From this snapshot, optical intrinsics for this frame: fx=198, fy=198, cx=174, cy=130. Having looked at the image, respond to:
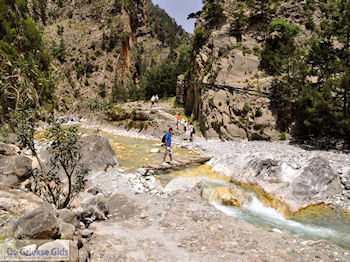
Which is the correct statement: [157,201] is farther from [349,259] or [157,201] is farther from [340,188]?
[340,188]

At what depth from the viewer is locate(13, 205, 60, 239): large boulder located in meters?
4.45

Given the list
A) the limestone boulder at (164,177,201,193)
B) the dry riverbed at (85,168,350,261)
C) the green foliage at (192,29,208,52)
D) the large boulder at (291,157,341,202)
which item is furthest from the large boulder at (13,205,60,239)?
the green foliage at (192,29,208,52)

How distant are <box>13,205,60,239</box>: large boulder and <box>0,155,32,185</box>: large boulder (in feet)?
20.5

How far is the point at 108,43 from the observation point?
7012 centimetres

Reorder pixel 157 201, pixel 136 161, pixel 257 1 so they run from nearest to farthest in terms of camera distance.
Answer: pixel 157 201
pixel 136 161
pixel 257 1

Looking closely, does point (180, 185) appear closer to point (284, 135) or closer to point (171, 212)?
point (171, 212)

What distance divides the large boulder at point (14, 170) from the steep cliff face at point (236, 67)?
17928 mm

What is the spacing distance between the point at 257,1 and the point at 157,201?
3098 cm

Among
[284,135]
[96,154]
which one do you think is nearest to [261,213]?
[96,154]

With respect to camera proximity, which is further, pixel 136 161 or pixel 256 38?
pixel 256 38

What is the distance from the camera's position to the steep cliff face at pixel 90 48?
64.2 metres

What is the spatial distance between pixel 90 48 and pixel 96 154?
68.6m

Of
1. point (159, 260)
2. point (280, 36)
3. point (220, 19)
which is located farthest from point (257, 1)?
point (159, 260)

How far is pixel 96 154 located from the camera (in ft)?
44.7
